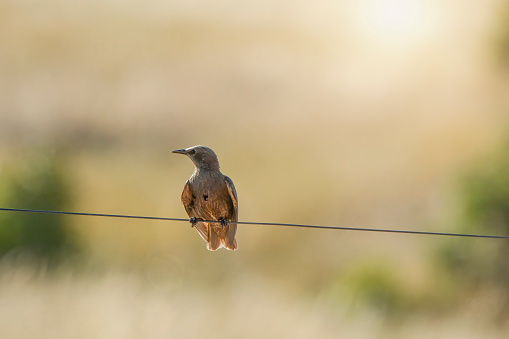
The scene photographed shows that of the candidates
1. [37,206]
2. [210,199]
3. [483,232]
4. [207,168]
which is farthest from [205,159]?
[37,206]

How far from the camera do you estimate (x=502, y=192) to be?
30203 millimetres

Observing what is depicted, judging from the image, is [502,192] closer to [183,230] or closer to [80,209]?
[183,230]

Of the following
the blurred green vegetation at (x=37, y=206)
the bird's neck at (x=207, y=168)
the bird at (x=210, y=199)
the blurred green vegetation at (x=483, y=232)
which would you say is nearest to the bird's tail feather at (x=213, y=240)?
the bird at (x=210, y=199)

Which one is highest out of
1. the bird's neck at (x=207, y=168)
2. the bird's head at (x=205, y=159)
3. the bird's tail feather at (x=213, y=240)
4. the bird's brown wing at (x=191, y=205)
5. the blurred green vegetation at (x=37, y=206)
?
the bird's head at (x=205, y=159)

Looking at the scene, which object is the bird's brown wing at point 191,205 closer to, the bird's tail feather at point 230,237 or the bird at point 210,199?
the bird at point 210,199

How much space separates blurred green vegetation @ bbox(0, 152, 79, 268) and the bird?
24.2 meters

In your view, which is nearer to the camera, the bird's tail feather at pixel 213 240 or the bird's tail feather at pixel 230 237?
the bird's tail feather at pixel 230 237

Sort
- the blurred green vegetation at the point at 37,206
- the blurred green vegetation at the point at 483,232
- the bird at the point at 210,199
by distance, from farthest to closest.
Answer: the blurred green vegetation at the point at 37,206 < the blurred green vegetation at the point at 483,232 < the bird at the point at 210,199

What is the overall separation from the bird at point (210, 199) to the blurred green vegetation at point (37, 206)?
2424cm

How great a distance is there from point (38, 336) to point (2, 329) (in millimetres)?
788

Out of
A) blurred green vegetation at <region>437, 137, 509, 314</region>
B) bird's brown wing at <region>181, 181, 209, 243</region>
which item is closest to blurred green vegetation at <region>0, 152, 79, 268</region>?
blurred green vegetation at <region>437, 137, 509, 314</region>

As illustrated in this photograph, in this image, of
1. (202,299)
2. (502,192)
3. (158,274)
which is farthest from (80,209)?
(502,192)

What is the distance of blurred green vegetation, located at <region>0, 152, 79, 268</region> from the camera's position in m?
35.6

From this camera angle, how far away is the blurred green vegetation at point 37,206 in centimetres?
3562
